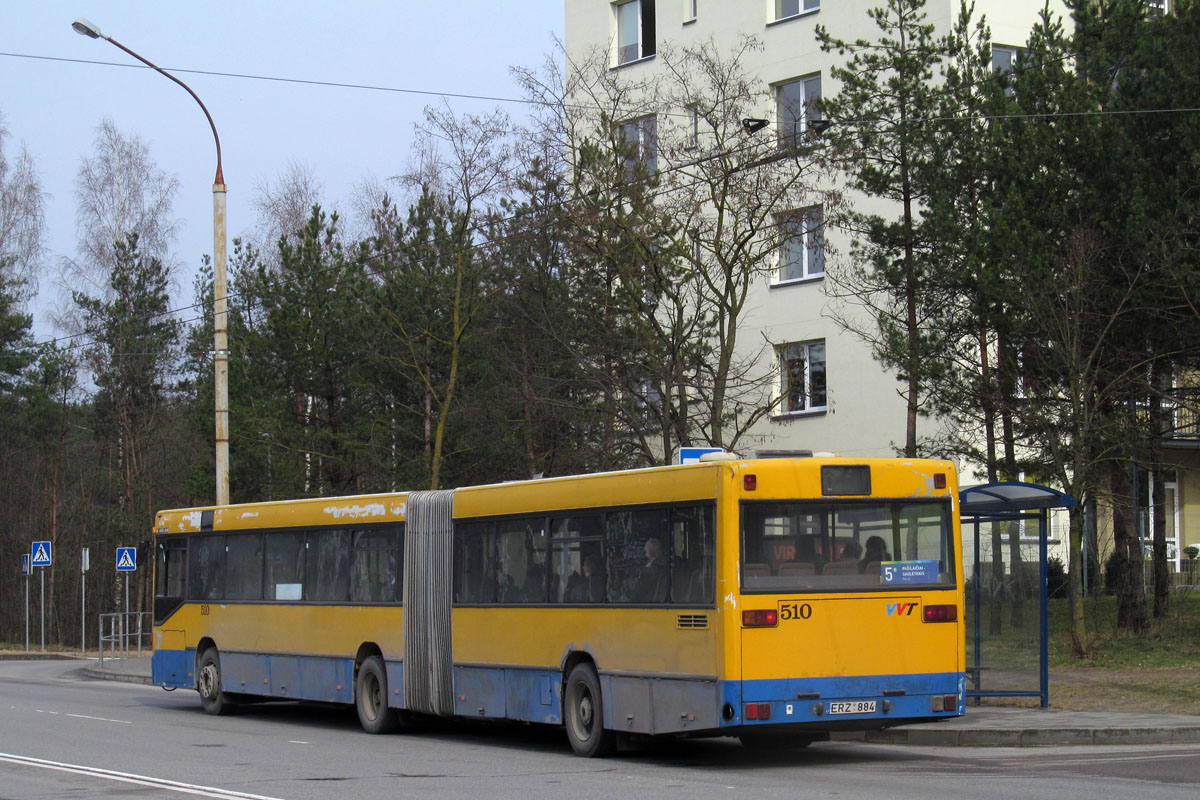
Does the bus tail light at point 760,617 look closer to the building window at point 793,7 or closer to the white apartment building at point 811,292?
the white apartment building at point 811,292

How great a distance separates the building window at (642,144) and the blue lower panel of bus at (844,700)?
1408 centimetres

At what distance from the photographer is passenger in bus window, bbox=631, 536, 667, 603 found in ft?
44.9

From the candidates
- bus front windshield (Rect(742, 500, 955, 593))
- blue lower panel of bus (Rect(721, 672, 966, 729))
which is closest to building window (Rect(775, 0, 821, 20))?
bus front windshield (Rect(742, 500, 955, 593))

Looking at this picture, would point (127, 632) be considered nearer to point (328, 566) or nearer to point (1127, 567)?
point (328, 566)

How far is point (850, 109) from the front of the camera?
2669 cm

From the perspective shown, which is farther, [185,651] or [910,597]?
[185,651]

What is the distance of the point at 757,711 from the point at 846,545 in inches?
66.7

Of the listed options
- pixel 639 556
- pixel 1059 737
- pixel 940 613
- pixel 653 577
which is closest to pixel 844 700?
pixel 940 613

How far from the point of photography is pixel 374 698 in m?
18.3

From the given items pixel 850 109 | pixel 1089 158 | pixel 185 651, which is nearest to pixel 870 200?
pixel 850 109

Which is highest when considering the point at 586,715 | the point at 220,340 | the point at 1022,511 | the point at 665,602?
the point at 220,340

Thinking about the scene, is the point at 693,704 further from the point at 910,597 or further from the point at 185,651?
the point at 185,651

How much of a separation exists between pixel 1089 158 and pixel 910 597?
12521 mm

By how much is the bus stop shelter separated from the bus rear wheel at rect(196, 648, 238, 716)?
1031 cm
